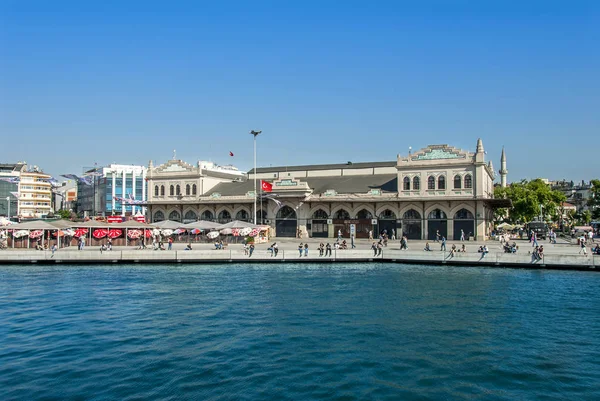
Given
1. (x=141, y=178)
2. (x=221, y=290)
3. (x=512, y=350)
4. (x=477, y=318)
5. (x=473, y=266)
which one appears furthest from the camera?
(x=141, y=178)

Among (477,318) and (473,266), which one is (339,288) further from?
(473,266)

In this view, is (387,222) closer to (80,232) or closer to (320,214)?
(320,214)

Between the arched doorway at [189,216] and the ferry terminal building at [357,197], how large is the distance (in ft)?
0.56

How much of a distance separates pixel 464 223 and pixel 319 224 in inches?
789

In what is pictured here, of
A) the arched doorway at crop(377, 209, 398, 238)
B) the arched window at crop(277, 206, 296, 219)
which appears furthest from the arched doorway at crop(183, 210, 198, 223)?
the arched doorway at crop(377, 209, 398, 238)

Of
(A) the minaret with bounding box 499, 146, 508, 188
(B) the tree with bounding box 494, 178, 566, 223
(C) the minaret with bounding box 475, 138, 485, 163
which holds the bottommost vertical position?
(B) the tree with bounding box 494, 178, 566, 223

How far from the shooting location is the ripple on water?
17.3 m

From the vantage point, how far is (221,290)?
3453 cm

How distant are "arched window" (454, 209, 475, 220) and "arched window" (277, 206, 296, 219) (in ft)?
75.4

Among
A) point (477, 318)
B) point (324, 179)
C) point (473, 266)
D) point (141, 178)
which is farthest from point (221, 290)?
point (141, 178)

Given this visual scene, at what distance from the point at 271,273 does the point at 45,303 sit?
58.7 ft

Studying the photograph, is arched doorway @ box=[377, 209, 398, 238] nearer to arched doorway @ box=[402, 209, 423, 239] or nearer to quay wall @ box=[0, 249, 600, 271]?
arched doorway @ box=[402, 209, 423, 239]

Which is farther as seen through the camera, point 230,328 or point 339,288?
point 339,288

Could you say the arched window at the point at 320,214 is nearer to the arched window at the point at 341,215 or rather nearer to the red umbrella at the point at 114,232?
the arched window at the point at 341,215
